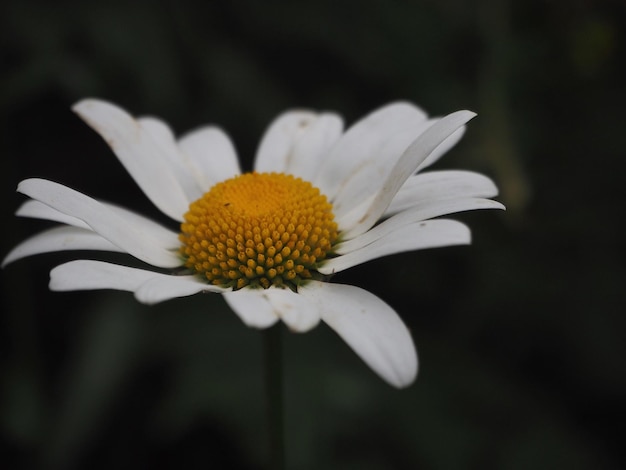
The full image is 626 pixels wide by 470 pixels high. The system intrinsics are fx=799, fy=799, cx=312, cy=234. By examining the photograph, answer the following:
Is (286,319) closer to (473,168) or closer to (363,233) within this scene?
(363,233)

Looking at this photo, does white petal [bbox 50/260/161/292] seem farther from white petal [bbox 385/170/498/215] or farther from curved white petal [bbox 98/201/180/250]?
white petal [bbox 385/170/498/215]

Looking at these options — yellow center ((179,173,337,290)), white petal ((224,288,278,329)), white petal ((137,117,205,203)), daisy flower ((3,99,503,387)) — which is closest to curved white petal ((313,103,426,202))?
daisy flower ((3,99,503,387))

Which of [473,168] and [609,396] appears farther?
[473,168]

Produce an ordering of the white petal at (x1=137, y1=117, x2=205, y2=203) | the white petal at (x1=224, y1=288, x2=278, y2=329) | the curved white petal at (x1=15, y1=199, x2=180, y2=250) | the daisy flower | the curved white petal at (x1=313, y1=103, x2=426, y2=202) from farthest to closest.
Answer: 1. the white petal at (x1=137, y1=117, x2=205, y2=203)
2. the curved white petal at (x1=313, y1=103, x2=426, y2=202)
3. the curved white petal at (x1=15, y1=199, x2=180, y2=250)
4. the daisy flower
5. the white petal at (x1=224, y1=288, x2=278, y2=329)

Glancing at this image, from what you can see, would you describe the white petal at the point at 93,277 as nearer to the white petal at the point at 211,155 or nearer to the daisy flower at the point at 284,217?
the daisy flower at the point at 284,217

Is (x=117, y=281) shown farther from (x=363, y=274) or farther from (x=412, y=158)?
(x=363, y=274)

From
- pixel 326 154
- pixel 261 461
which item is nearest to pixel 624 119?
pixel 326 154

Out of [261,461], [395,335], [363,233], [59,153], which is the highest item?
[59,153]
